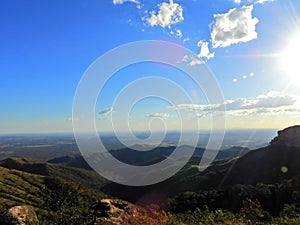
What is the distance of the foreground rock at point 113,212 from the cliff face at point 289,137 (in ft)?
351

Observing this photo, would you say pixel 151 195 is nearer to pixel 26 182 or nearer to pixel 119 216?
pixel 26 182

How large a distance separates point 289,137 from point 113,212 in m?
113

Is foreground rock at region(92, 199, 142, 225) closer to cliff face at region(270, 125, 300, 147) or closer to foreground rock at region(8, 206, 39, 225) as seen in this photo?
foreground rock at region(8, 206, 39, 225)

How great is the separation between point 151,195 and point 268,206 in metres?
82.4

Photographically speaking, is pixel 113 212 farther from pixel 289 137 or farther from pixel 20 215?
pixel 289 137

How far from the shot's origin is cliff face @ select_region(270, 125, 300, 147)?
114m

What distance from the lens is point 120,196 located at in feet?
495

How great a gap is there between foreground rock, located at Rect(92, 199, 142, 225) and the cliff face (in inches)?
4215

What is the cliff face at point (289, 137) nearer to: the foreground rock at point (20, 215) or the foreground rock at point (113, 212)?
the foreground rock at point (113, 212)

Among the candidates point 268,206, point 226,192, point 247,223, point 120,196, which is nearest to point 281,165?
point 226,192

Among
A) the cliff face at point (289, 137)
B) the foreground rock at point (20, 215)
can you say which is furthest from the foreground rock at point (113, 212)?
the cliff face at point (289, 137)

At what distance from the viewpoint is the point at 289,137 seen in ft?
384

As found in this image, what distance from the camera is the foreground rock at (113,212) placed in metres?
17.9

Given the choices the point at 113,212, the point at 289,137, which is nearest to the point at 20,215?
the point at 113,212
